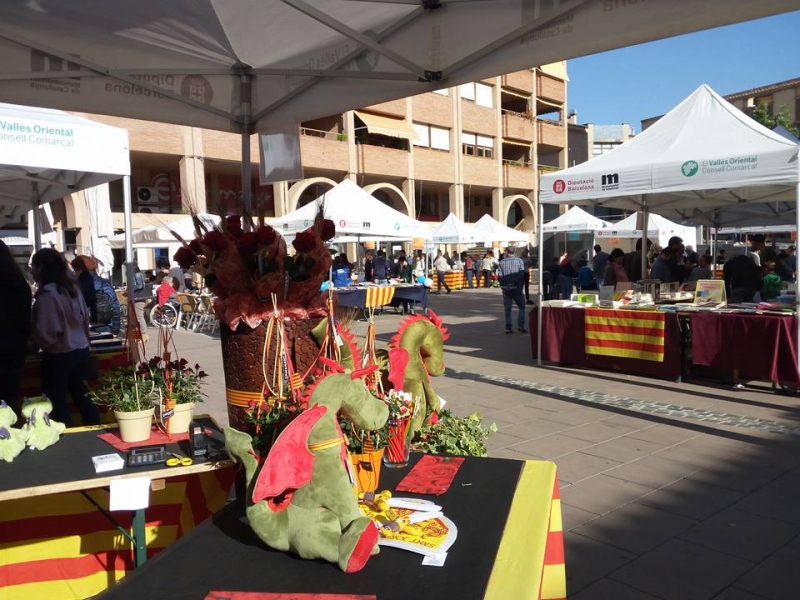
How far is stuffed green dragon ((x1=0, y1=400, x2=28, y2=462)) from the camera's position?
2545 millimetres

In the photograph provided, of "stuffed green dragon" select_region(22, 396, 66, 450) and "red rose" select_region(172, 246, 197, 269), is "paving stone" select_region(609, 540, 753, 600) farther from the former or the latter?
"stuffed green dragon" select_region(22, 396, 66, 450)

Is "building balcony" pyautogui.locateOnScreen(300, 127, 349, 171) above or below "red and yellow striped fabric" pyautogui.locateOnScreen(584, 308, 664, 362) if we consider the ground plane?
above

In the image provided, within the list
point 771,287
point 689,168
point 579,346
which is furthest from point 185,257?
point 771,287

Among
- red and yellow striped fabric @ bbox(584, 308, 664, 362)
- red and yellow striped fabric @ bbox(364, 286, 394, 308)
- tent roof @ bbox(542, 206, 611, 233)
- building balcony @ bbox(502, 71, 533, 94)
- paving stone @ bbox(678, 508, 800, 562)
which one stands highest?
building balcony @ bbox(502, 71, 533, 94)

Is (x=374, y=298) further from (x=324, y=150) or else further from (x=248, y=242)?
(x=324, y=150)

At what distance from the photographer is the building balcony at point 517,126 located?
37062 mm

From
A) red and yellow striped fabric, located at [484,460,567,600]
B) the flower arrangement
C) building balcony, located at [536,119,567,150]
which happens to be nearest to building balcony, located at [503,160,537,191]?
building balcony, located at [536,119,567,150]

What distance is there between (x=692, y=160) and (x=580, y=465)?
421 centimetres

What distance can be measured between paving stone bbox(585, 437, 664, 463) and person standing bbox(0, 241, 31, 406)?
416cm

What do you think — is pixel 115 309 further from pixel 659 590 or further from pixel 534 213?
pixel 534 213

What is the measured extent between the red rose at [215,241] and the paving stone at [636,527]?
2628mm

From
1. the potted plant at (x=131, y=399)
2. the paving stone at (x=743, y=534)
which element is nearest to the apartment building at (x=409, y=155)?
the potted plant at (x=131, y=399)

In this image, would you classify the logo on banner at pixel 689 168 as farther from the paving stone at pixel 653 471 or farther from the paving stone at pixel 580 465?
the paving stone at pixel 580 465

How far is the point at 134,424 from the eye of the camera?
9.08ft
